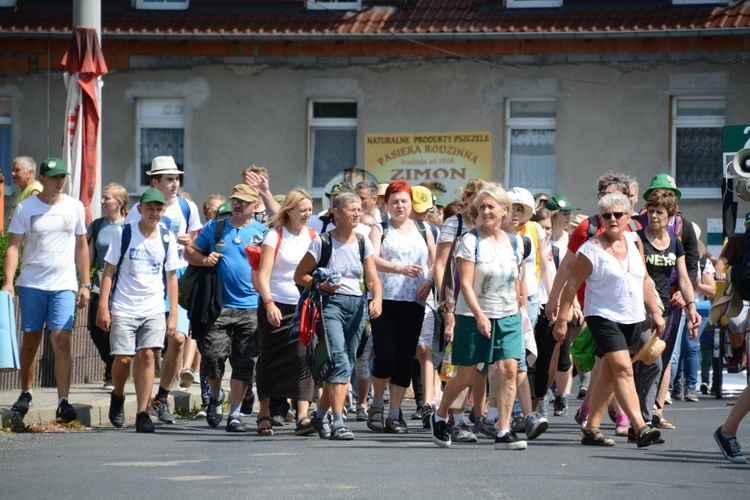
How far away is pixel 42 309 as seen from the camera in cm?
1131

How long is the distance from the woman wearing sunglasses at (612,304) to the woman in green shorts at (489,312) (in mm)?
407

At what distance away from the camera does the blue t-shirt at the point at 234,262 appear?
11.7 metres

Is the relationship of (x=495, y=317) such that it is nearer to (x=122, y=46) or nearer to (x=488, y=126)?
(x=488, y=126)

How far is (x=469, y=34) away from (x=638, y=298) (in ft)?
47.9

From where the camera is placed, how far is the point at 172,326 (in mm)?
11328

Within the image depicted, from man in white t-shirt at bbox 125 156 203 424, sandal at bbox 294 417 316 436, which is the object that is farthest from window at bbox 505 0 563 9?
sandal at bbox 294 417 316 436

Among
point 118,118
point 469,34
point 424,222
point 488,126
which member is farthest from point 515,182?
point 424,222

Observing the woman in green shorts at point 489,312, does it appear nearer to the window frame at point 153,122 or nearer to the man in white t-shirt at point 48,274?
the man in white t-shirt at point 48,274

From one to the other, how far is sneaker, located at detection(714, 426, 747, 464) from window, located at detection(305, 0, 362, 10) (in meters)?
17.4

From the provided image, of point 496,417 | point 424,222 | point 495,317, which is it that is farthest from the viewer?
point 424,222

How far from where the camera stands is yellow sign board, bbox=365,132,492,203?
24.9 metres

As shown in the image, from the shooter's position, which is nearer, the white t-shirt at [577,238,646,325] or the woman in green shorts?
the woman in green shorts

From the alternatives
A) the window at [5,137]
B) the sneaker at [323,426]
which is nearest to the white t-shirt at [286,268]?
the sneaker at [323,426]

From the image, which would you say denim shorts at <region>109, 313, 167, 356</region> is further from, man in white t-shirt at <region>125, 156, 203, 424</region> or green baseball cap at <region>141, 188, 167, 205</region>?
green baseball cap at <region>141, 188, 167, 205</region>
